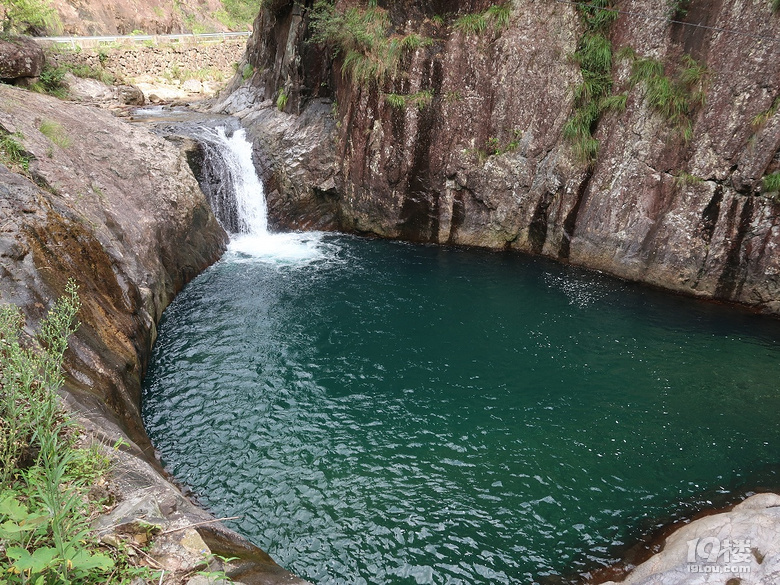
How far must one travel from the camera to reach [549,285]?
472 inches

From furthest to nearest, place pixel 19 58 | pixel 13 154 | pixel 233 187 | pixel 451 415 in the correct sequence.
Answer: pixel 233 187, pixel 19 58, pixel 13 154, pixel 451 415

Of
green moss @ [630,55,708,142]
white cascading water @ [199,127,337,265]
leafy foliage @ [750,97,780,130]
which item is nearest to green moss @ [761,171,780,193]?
leafy foliage @ [750,97,780,130]

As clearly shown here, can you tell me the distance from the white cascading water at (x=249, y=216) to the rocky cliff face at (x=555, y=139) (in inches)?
22.1

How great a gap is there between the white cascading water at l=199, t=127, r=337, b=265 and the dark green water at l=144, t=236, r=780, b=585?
174 cm

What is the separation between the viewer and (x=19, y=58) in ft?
41.5

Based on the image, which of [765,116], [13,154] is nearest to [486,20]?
[765,116]

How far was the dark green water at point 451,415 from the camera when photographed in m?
5.37

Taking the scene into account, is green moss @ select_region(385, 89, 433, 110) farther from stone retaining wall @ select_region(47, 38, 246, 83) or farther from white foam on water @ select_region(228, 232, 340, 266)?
stone retaining wall @ select_region(47, 38, 246, 83)

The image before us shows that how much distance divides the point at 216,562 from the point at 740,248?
11.8 m

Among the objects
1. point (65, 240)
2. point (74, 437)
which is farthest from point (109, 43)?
point (74, 437)

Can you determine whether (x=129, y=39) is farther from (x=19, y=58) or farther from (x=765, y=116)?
(x=765, y=116)

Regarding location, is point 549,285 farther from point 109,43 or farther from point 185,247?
point 109,43

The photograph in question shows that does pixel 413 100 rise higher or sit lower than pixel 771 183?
higher

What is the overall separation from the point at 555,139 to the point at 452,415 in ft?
29.4
